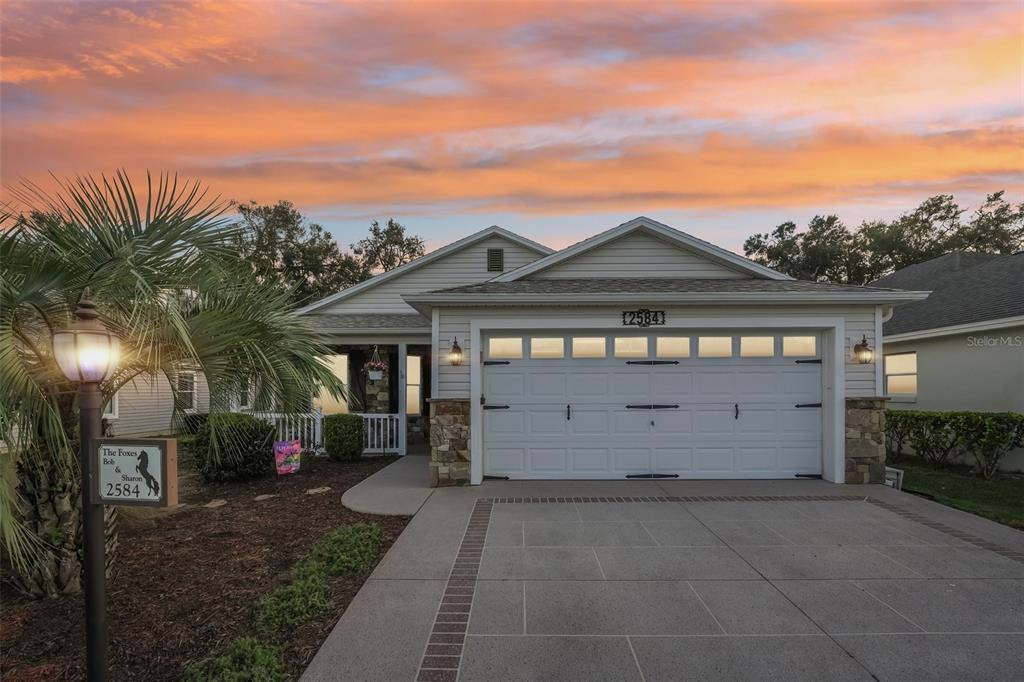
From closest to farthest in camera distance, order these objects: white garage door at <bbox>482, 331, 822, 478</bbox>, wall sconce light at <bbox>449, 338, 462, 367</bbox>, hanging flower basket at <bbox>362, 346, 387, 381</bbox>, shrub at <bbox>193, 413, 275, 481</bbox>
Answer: wall sconce light at <bbox>449, 338, 462, 367</bbox> < white garage door at <bbox>482, 331, 822, 478</bbox> < shrub at <bbox>193, 413, 275, 481</bbox> < hanging flower basket at <bbox>362, 346, 387, 381</bbox>

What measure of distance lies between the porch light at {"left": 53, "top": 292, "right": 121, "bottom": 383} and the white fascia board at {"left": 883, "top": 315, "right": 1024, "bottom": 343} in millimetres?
12800

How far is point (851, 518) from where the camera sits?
5.63m

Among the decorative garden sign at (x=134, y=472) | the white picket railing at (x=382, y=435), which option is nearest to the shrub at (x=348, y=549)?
the decorative garden sign at (x=134, y=472)

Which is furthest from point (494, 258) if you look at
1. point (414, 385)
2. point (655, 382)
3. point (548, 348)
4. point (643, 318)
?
point (655, 382)

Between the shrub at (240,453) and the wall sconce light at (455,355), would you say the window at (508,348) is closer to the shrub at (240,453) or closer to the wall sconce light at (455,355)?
the wall sconce light at (455,355)

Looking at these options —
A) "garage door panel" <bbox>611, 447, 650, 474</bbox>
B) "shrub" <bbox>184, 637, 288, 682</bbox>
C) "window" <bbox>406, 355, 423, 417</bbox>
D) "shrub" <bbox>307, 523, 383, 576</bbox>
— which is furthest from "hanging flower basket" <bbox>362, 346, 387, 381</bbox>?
"shrub" <bbox>184, 637, 288, 682</bbox>

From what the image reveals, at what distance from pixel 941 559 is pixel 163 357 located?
23.1ft

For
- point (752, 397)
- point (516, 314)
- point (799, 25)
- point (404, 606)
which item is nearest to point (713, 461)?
point (752, 397)

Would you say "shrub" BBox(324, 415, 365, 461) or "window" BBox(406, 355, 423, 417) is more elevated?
"window" BBox(406, 355, 423, 417)

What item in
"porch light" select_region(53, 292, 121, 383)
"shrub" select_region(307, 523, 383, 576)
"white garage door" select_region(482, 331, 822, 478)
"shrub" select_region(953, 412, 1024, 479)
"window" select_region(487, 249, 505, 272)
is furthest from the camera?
"window" select_region(487, 249, 505, 272)

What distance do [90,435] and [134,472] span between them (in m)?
0.35

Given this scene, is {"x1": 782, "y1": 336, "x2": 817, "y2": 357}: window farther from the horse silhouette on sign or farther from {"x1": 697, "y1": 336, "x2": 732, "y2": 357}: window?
the horse silhouette on sign

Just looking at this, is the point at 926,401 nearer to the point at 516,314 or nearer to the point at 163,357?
the point at 516,314

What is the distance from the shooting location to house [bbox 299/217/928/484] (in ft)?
23.7
